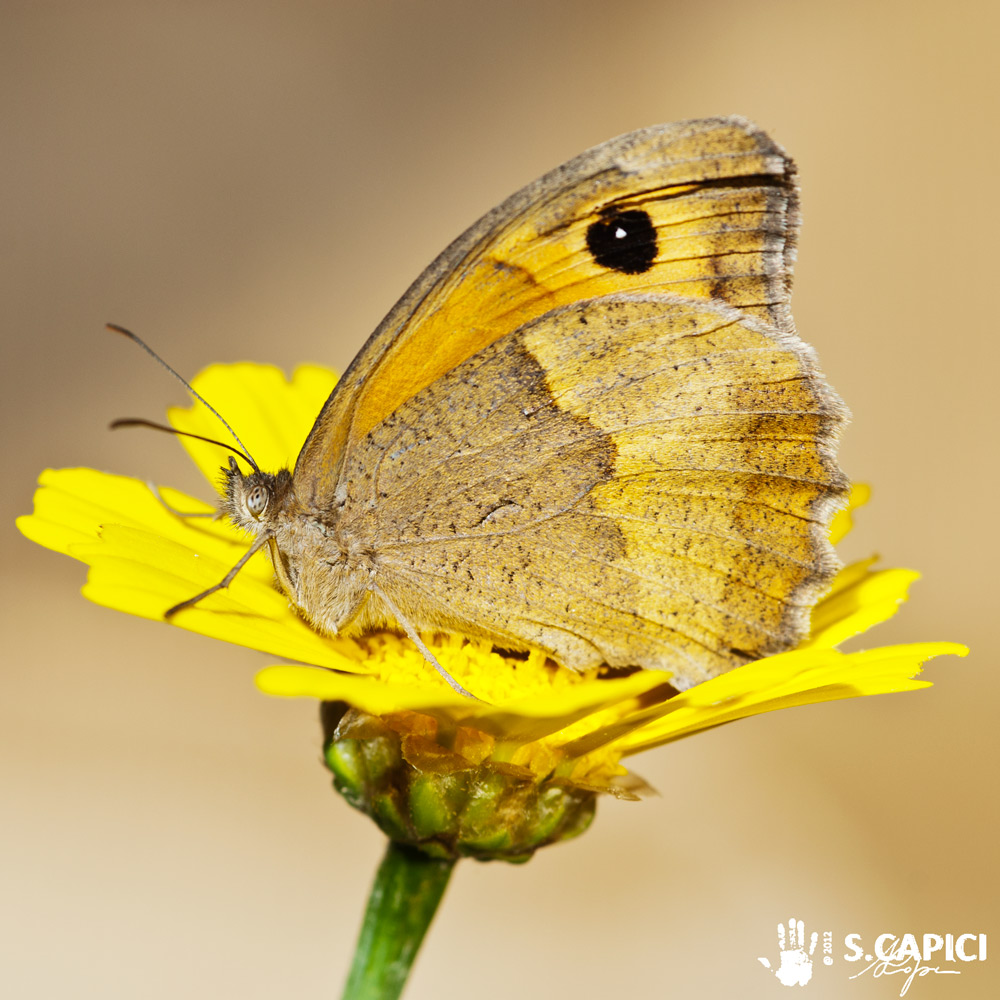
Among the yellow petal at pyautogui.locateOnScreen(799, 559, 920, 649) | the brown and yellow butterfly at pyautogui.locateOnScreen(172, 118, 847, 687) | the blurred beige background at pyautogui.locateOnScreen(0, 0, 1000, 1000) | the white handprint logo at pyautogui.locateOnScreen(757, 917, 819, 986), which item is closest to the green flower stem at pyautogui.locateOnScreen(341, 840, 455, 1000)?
the brown and yellow butterfly at pyautogui.locateOnScreen(172, 118, 847, 687)

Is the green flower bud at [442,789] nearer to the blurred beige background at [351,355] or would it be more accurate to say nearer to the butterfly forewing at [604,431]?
the butterfly forewing at [604,431]

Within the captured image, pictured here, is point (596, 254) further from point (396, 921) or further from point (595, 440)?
point (396, 921)

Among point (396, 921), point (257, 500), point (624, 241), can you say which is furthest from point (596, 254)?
point (396, 921)

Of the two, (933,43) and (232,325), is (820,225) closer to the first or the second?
(933,43)

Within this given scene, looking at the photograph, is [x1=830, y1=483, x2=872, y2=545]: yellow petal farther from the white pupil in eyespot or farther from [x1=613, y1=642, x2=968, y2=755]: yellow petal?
the white pupil in eyespot

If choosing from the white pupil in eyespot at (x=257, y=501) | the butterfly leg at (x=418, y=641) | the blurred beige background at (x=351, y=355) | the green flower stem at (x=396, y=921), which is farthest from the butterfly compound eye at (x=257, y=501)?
the blurred beige background at (x=351, y=355)

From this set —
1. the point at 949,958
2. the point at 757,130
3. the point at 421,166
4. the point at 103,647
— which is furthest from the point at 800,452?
the point at 421,166
